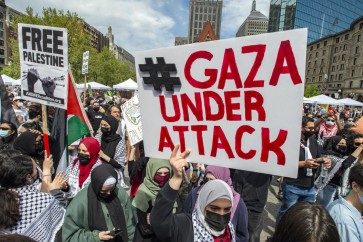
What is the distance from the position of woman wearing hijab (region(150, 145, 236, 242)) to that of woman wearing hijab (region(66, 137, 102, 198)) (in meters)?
1.58

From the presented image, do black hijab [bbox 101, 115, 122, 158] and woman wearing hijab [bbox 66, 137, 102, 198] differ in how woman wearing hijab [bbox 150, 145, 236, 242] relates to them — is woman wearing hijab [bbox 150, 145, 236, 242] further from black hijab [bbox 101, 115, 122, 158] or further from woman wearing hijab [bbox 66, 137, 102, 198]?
black hijab [bbox 101, 115, 122, 158]

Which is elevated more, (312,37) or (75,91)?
(312,37)

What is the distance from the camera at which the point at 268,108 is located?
1522 mm

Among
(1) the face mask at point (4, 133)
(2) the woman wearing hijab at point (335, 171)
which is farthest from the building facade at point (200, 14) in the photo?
(1) the face mask at point (4, 133)

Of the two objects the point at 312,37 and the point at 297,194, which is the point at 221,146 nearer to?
the point at 297,194

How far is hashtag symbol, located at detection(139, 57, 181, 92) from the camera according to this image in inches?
68.6

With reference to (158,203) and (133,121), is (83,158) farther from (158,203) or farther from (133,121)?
(158,203)

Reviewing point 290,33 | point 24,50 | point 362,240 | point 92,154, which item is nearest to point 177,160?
point 290,33

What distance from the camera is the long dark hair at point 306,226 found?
4.24 ft

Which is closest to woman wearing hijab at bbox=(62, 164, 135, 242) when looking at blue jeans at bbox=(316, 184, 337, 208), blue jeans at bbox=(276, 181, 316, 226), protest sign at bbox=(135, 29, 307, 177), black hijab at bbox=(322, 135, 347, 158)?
protest sign at bbox=(135, 29, 307, 177)

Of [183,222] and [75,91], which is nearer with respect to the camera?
[183,222]

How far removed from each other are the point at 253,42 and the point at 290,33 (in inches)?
8.0

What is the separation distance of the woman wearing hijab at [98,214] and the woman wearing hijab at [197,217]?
2.50ft

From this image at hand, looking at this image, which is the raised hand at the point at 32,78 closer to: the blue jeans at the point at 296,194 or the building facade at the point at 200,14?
the blue jeans at the point at 296,194
